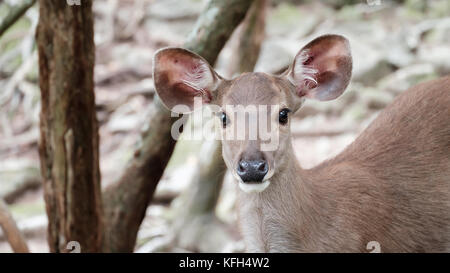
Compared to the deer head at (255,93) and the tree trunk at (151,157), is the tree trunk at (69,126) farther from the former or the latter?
the deer head at (255,93)

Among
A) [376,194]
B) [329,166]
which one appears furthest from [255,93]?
[376,194]

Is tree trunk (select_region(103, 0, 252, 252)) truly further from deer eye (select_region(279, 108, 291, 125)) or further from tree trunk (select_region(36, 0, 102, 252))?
deer eye (select_region(279, 108, 291, 125))

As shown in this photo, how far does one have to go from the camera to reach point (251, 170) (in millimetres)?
3898

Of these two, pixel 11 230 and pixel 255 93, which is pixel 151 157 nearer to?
pixel 11 230

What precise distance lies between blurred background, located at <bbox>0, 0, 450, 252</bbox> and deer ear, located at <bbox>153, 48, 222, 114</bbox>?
7.93 feet

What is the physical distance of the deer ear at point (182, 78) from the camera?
4.42 metres

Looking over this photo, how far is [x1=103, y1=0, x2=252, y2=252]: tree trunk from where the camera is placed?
5359 millimetres

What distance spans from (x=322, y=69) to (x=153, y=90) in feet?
27.0

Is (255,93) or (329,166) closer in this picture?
(255,93)

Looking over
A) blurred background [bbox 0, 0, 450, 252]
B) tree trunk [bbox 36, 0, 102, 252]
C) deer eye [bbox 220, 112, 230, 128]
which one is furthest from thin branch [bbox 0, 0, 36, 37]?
blurred background [bbox 0, 0, 450, 252]

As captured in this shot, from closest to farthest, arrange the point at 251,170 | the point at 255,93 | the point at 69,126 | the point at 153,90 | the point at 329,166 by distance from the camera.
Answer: the point at 251,170 → the point at 255,93 → the point at 69,126 → the point at 329,166 → the point at 153,90

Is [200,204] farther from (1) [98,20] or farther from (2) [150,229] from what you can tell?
(1) [98,20]

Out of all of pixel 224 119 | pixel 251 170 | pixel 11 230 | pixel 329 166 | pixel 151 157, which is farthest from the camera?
pixel 151 157

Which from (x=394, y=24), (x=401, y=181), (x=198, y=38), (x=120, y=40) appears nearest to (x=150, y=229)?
(x=198, y=38)
